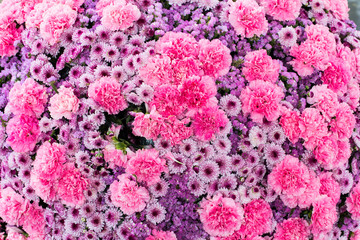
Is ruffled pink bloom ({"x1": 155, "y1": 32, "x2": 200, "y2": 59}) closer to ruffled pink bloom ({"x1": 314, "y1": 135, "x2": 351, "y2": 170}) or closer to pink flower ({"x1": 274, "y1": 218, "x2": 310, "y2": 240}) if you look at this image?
ruffled pink bloom ({"x1": 314, "y1": 135, "x2": 351, "y2": 170})

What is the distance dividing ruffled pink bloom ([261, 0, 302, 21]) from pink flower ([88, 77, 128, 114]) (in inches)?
40.0

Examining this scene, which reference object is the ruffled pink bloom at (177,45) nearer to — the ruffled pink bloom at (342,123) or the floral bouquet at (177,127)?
the floral bouquet at (177,127)

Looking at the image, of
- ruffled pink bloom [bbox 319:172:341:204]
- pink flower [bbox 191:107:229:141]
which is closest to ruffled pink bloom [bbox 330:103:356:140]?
ruffled pink bloom [bbox 319:172:341:204]

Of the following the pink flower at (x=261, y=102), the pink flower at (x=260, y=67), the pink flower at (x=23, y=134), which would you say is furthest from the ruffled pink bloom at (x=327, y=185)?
the pink flower at (x=23, y=134)

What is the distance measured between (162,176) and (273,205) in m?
0.63

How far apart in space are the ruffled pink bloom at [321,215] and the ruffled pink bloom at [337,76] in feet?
2.15

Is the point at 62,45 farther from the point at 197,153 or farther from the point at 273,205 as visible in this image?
the point at 273,205

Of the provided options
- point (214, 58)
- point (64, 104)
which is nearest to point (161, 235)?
point (64, 104)

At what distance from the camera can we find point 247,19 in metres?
2.18

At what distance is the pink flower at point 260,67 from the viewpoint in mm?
2107

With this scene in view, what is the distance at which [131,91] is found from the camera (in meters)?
2.02

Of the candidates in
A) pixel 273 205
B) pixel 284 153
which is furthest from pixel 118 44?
pixel 273 205

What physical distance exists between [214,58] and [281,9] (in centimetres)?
58

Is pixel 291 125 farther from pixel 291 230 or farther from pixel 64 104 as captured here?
pixel 64 104
